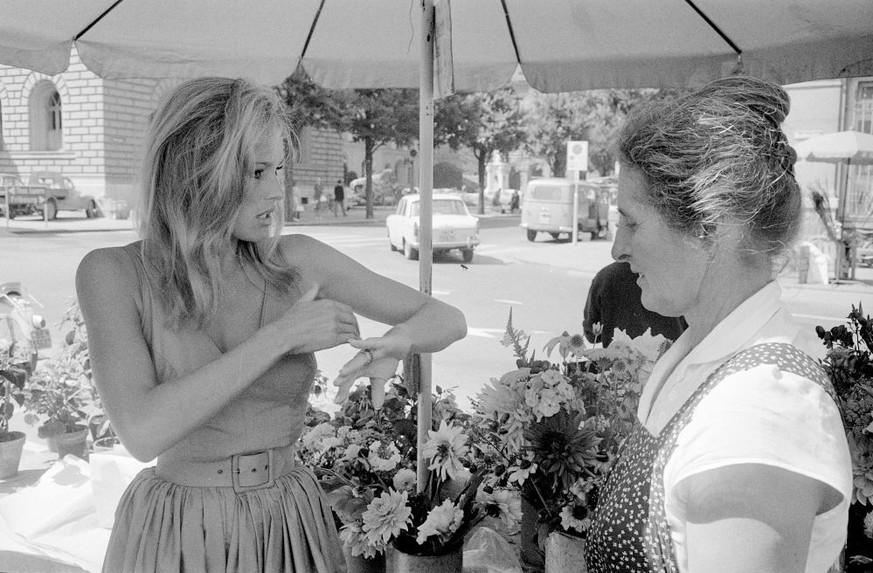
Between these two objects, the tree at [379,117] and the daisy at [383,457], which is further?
the tree at [379,117]

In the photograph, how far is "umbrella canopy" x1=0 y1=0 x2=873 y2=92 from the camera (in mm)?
2891

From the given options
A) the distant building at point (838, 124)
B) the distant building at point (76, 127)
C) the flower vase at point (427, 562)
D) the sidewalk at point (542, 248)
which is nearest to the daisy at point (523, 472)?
the flower vase at point (427, 562)

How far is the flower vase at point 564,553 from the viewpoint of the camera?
6.36 feet

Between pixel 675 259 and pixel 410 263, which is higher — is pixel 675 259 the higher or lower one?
the higher one

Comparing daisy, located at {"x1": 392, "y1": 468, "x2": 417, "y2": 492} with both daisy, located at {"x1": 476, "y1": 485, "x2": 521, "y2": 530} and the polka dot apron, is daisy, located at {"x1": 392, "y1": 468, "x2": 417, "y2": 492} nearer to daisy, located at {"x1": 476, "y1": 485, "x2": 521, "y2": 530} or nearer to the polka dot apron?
daisy, located at {"x1": 476, "y1": 485, "x2": 521, "y2": 530}

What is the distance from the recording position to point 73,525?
360 centimetres

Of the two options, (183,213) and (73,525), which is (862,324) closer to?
(183,213)

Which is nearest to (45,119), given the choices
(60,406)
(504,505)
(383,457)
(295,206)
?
(295,206)

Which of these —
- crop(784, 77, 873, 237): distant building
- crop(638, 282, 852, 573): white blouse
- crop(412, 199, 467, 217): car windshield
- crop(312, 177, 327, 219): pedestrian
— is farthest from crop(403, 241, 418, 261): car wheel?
crop(638, 282, 852, 573): white blouse

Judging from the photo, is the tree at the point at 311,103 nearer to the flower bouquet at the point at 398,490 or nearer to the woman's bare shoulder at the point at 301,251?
the flower bouquet at the point at 398,490

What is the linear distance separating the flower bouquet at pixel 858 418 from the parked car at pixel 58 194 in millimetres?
25221

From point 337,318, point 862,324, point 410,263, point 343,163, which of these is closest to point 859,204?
point 410,263

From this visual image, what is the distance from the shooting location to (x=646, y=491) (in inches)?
42.4

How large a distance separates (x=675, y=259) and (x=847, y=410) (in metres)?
1.41
